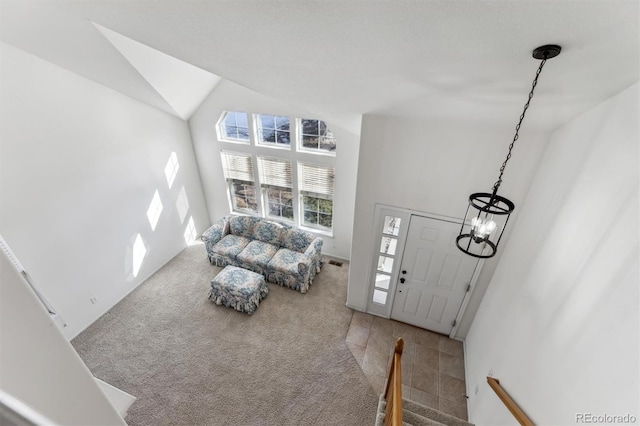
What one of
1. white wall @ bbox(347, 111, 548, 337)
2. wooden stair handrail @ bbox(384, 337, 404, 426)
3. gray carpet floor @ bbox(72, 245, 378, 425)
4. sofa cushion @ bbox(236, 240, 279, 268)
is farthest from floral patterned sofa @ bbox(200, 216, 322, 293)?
wooden stair handrail @ bbox(384, 337, 404, 426)

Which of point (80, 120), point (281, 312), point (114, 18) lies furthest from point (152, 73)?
point (281, 312)

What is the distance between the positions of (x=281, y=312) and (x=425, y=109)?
3557 mm

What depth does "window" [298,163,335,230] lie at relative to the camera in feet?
17.2

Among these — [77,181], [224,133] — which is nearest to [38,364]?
A: [77,181]

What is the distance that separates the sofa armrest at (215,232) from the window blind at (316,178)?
1.76m

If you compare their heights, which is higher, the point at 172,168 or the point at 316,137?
the point at 316,137

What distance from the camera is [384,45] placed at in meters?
1.81

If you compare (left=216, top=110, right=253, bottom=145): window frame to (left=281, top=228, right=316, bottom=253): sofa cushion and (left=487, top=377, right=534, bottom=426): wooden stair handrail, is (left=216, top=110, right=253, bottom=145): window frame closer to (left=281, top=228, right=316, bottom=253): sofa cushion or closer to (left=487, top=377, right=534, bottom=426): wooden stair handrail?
(left=281, top=228, right=316, bottom=253): sofa cushion

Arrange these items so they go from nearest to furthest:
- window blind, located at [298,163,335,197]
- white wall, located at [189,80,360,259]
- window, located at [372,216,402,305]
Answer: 1. window, located at [372,216,402,305]
2. white wall, located at [189,80,360,259]
3. window blind, located at [298,163,335,197]

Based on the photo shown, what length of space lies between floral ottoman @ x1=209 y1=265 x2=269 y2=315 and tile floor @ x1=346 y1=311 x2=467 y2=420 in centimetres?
156

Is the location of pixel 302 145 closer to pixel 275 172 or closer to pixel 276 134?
pixel 276 134

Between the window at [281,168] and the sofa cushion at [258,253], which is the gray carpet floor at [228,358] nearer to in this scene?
the sofa cushion at [258,253]

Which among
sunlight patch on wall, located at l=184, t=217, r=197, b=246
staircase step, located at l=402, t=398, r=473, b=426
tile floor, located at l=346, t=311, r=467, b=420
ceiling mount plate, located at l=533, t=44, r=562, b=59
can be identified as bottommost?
tile floor, located at l=346, t=311, r=467, b=420

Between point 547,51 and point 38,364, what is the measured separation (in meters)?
2.51
